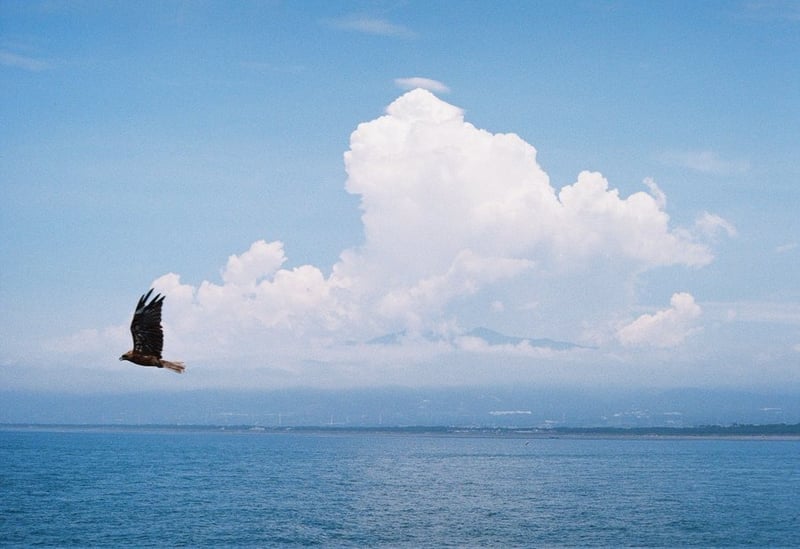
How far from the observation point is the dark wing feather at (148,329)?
26.2 metres

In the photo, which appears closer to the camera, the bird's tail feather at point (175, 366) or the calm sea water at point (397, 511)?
the bird's tail feather at point (175, 366)

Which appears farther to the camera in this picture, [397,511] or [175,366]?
[397,511]

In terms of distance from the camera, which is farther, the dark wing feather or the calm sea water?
the calm sea water

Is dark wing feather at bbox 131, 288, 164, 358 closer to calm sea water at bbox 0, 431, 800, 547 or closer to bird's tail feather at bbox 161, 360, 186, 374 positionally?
bird's tail feather at bbox 161, 360, 186, 374

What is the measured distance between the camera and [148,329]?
26.4 metres

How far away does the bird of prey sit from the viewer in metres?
26.2

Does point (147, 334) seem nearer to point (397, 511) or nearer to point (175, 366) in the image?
point (175, 366)

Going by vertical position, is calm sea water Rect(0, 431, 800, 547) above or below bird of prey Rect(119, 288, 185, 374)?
below

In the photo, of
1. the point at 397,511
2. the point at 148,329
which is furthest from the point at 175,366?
the point at 397,511

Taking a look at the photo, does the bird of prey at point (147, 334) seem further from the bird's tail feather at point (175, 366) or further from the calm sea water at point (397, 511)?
the calm sea water at point (397, 511)

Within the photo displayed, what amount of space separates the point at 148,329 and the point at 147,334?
17cm

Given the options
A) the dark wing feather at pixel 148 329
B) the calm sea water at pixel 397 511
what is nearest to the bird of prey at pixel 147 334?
the dark wing feather at pixel 148 329

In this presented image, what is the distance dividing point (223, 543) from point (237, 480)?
3379 inches

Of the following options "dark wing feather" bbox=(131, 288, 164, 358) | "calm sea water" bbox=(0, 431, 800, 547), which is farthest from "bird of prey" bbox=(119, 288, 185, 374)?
"calm sea water" bbox=(0, 431, 800, 547)
